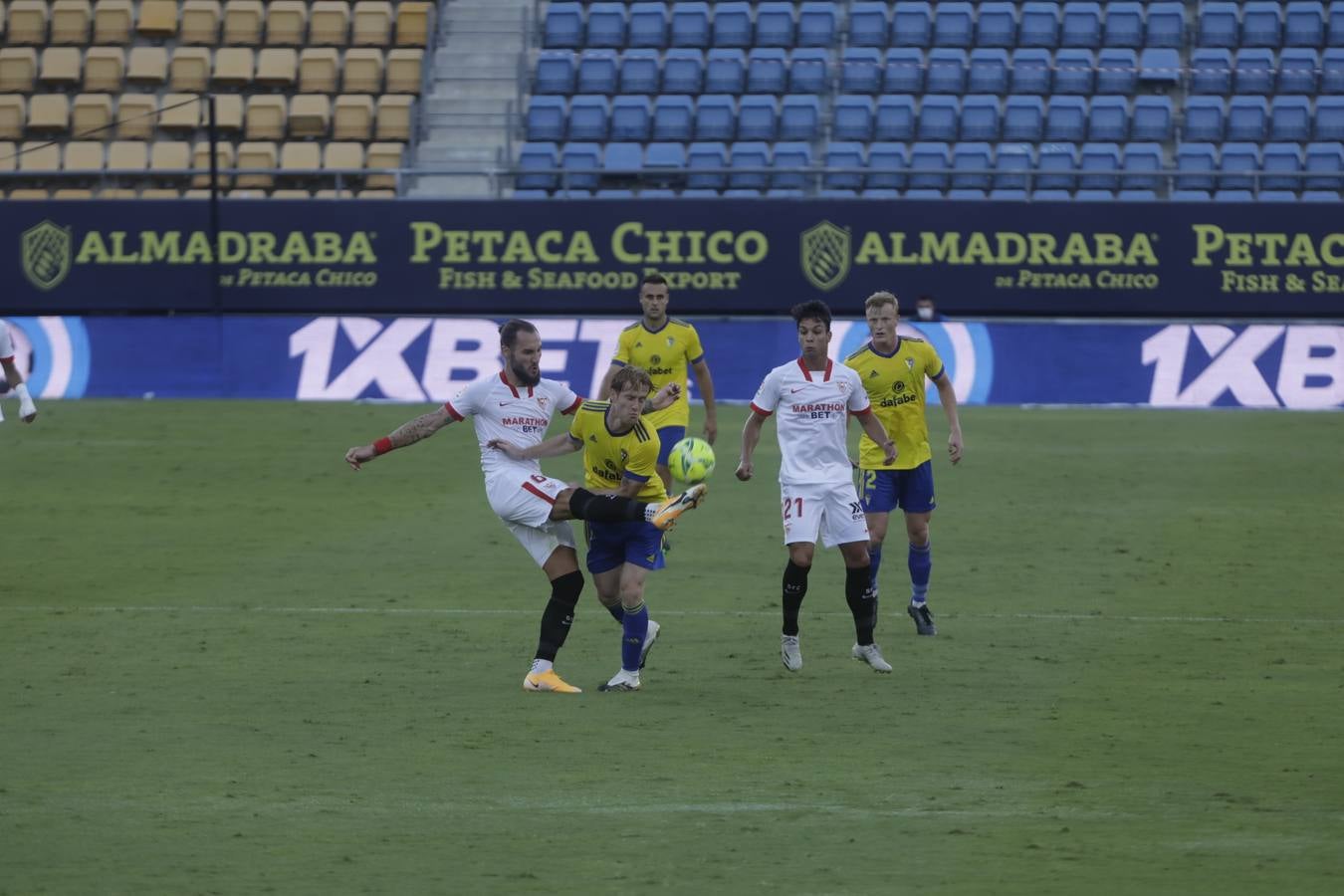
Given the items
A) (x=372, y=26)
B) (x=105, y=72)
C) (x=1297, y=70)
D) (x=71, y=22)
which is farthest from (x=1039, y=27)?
(x=71, y=22)

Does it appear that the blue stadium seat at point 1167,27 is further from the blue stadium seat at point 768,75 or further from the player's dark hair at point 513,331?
the player's dark hair at point 513,331

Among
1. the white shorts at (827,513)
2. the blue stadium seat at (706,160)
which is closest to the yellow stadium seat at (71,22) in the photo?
the blue stadium seat at (706,160)

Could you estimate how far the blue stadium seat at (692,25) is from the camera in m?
34.8

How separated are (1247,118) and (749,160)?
810cm

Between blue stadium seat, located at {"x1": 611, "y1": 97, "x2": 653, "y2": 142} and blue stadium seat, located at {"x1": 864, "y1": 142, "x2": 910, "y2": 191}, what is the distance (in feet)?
12.4

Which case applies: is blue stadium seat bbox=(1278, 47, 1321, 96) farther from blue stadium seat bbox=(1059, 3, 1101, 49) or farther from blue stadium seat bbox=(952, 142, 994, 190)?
blue stadium seat bbox=(952, 142, 994, 190)

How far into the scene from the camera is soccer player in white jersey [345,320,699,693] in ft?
36.1

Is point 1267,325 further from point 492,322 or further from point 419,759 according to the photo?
point 419,759

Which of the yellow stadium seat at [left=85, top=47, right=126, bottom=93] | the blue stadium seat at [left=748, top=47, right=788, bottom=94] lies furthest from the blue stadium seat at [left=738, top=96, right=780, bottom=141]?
the yellow stadium seat at [left=85, top=47, right=126, bottom=93]

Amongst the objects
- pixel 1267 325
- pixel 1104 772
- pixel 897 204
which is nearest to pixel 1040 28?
pixel 897 204

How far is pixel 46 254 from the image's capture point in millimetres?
31375

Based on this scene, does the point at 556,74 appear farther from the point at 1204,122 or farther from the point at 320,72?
the point at 1204,122

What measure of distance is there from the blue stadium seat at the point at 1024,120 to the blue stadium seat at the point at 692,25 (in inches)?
221

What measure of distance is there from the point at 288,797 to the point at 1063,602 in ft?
24.2
